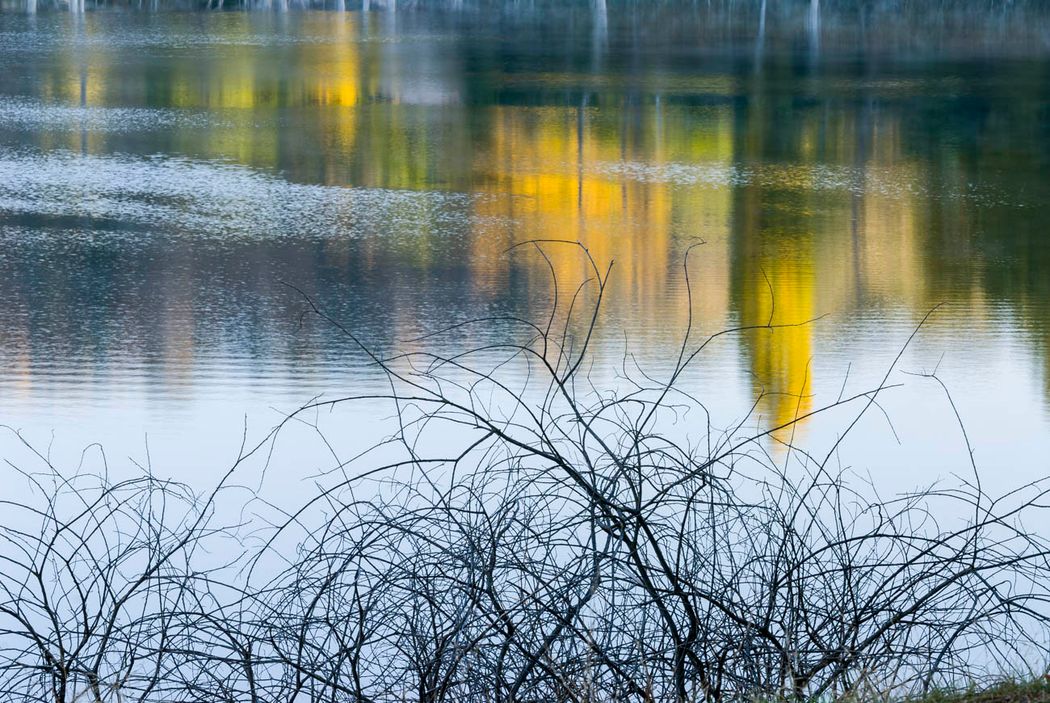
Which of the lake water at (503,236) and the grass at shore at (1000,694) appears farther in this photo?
the lake water at (503,236)

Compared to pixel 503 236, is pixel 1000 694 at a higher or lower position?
lower

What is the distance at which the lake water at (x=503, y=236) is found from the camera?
25.7 ft

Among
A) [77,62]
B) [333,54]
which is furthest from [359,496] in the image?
[333,54]

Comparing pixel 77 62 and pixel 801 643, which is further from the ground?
pixel 77 62

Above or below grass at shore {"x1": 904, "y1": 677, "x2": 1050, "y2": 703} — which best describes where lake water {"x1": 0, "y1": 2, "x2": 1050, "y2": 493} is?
above

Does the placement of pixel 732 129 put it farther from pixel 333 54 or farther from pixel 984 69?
pixel 333 54

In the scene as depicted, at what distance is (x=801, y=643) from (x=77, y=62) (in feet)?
94.0

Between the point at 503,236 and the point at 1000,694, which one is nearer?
the point at 1000,694

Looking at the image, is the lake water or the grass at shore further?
the lake water

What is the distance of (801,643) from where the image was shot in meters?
4.24

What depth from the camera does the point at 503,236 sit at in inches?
490

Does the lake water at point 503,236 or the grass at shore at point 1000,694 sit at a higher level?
the lake water at point 503,236

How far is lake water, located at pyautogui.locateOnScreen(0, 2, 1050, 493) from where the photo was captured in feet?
25.7

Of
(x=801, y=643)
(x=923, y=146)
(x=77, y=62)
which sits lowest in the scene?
(x=801, y=643)
